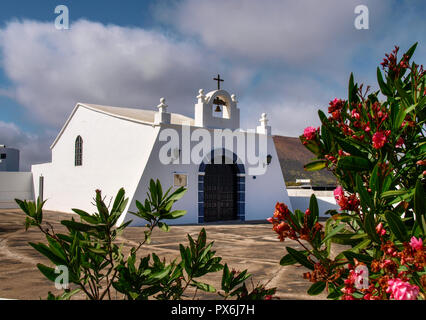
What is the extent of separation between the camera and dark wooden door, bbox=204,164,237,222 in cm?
1480

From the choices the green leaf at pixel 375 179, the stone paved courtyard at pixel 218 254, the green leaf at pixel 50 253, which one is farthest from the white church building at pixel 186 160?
the green leaf at pixel 375 179

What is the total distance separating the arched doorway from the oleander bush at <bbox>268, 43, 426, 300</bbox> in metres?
12.2

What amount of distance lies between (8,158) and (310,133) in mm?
38320

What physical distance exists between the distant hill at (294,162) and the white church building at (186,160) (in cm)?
4393

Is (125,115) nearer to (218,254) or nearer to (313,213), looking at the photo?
(218,254)

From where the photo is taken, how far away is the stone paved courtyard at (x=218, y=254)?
15.4 feet

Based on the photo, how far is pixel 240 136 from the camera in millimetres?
15508

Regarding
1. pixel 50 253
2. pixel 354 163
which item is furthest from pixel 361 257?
pixel 50 253

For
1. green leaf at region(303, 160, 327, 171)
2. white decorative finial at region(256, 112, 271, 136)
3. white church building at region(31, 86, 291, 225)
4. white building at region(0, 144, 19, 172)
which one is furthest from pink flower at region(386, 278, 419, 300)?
white building at region(0, 144, 19, 172)

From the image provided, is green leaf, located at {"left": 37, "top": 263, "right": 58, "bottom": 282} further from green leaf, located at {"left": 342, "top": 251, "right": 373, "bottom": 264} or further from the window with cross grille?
the window with cross grille

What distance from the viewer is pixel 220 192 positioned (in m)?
15.2
